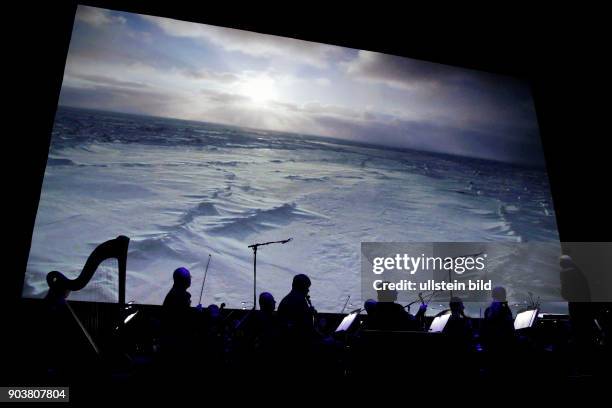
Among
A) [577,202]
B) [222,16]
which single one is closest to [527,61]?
[577,202]

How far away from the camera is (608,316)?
17.2ft

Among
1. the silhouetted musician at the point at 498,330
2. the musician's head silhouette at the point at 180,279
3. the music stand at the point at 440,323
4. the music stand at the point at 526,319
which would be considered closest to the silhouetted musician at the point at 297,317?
the musician's head silhouette at the point at 180,279

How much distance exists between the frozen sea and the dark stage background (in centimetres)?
49

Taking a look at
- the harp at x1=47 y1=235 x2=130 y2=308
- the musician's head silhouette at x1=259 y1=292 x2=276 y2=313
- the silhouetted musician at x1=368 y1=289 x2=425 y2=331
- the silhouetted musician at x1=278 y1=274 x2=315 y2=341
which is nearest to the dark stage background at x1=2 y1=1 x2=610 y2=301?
the harp at x1=47 y1=235 x2=130 y2=308

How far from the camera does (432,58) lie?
709 centimetres

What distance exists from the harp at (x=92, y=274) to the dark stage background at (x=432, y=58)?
6.76ft

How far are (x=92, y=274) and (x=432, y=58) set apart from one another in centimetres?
595

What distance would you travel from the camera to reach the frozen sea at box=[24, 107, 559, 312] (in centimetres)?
543

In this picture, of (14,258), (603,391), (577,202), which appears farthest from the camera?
(577,202)

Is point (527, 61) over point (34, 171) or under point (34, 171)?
over

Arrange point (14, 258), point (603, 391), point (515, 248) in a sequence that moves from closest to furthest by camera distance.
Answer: point (603, 391)
point (14, 258)
point (515, 248)

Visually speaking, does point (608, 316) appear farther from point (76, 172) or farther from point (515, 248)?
point (76, 172)

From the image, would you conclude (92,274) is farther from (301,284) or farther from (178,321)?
(301,284)

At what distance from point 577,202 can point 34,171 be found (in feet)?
24.8
